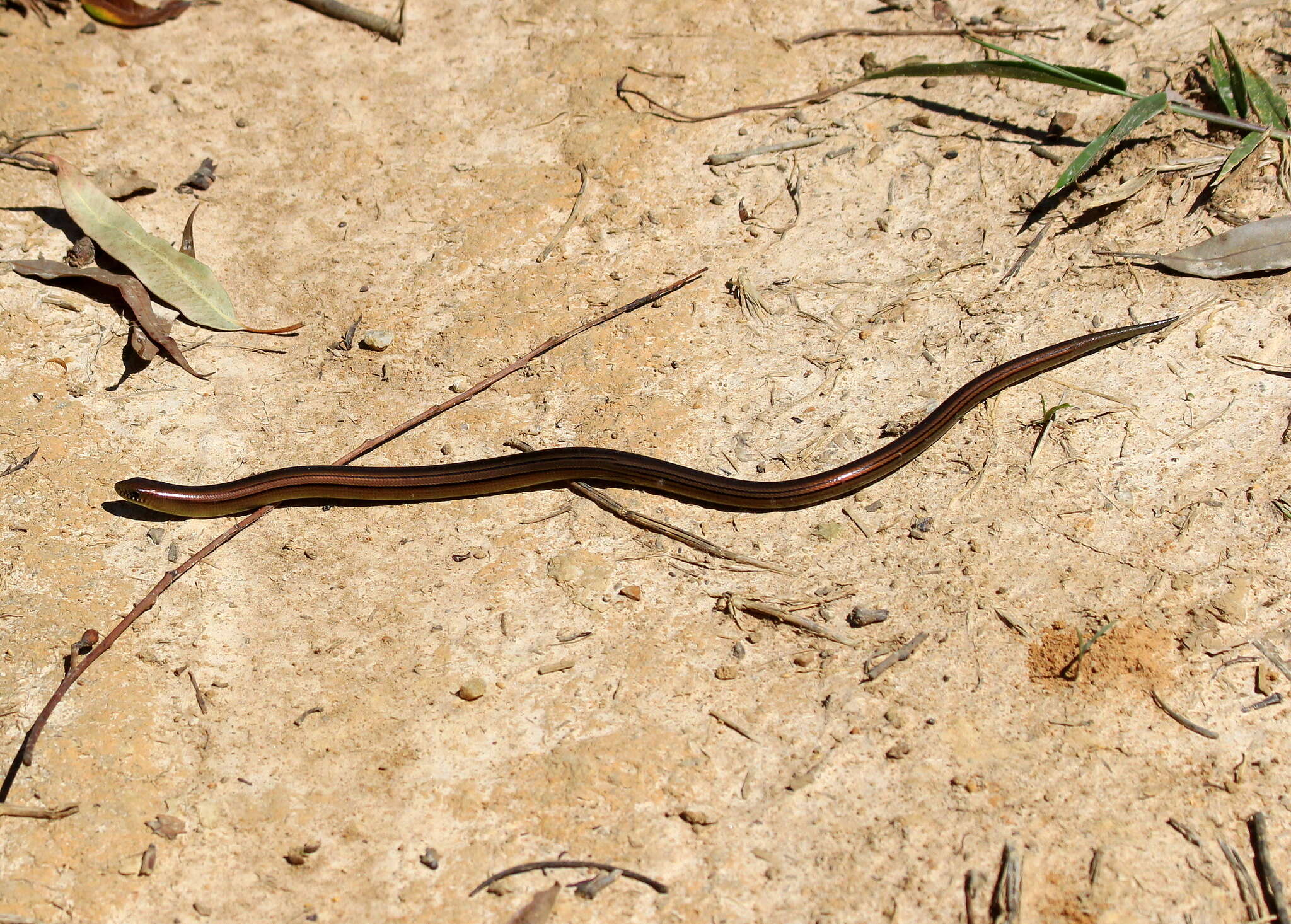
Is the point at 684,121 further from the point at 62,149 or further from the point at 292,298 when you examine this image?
the point at 62,149

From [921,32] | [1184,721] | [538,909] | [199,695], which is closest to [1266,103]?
[921,32]

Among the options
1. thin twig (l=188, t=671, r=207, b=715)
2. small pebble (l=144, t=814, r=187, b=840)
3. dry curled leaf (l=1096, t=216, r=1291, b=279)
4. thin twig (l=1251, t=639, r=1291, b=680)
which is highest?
dry curled leaf (l=1096, t=216, r=1291, b=279)

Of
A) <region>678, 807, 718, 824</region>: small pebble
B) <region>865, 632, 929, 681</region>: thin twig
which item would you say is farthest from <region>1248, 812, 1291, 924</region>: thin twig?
<region>678, 807, 718, 824</region>: small pebble

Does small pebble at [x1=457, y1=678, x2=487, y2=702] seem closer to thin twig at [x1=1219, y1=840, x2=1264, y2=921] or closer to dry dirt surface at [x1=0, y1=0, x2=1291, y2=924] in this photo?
dry dirt surface at [x1=0, y1=0, x2=1291, y2=924]

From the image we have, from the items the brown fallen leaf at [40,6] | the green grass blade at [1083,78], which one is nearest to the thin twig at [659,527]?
the green grass blade at [1083,78]

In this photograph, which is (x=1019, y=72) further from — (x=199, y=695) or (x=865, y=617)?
(x=199, y=695)

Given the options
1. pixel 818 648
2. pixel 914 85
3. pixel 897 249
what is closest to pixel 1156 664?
pixel 818 648
